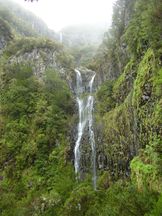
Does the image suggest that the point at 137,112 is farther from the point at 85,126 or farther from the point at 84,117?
the point at 84,117

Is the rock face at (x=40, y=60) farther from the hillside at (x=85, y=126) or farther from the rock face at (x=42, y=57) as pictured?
the hillside at (x=85, y=126)

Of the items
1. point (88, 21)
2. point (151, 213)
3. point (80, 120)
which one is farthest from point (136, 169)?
point (88, 21)

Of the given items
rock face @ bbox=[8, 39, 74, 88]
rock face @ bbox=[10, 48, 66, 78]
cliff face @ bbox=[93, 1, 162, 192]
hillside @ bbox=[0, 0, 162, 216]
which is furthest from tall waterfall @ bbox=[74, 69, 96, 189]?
rock face @ bbox=[10, 48, 66, 78]

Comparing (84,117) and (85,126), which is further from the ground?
(84,117)

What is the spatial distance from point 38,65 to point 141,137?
20243 mm

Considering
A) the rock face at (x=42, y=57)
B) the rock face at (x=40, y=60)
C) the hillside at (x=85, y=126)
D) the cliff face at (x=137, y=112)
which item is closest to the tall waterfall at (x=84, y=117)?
the hillside at (x=85, y=126)

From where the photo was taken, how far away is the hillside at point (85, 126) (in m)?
19.5

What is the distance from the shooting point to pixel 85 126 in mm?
28672

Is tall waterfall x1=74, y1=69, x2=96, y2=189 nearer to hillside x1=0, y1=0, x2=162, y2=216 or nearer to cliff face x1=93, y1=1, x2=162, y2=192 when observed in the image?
hillside x1=0, y1=0, x2=162, y2=216

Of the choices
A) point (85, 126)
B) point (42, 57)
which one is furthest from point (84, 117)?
point (42, 57)

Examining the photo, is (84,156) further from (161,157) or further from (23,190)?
(161,157)

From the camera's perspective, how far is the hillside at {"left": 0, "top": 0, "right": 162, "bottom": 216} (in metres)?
19.5

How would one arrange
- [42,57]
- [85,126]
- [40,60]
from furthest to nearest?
1. [42,57]
2. [40,60]
3. [85,126]

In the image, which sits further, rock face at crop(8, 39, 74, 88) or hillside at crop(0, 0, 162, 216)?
rock face at crop(8, 39, 74, 88)
